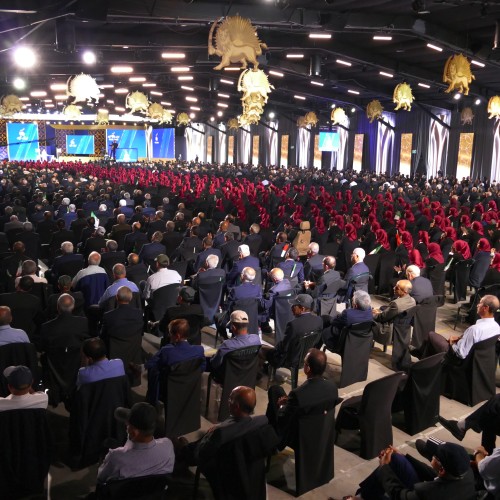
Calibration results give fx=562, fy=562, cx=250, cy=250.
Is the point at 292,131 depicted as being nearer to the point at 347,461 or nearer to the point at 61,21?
the point at 61,21

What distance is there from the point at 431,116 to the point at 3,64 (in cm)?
2066

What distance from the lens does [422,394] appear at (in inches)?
201

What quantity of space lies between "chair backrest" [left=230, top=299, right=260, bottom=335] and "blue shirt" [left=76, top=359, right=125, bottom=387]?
2.35m

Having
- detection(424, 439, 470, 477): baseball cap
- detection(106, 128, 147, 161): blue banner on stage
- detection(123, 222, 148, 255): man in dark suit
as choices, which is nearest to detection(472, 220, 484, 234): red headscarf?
detection(123, 222, 148, 255): man in dark suit

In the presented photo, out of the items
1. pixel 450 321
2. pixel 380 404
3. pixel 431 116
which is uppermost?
pixel 431 116

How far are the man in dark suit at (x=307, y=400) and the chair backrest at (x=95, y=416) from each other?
1214mm

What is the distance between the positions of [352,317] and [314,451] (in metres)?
1.93

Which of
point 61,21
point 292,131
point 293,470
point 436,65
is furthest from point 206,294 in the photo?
point 292,131

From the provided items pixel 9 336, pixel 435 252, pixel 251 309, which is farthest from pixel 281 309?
pixel 435 252

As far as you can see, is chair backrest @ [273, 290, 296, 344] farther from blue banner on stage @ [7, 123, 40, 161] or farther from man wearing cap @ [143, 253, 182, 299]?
blue banner on stage @ [7, 123, 40, 161]

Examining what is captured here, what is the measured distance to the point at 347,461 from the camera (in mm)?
4785

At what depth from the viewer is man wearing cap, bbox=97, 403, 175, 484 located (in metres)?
3.14

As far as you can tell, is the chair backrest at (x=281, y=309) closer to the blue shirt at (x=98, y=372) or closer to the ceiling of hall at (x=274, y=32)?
the blue shirt at (x=98, y=372)

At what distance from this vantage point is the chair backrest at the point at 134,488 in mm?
2996
